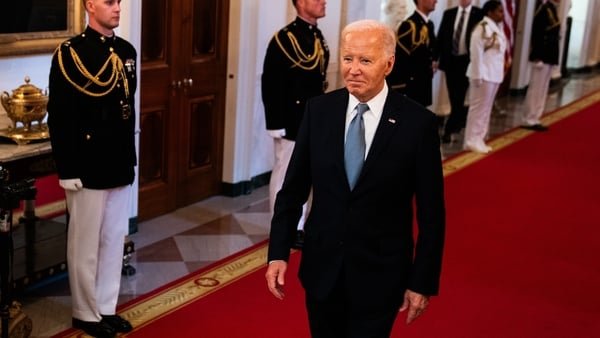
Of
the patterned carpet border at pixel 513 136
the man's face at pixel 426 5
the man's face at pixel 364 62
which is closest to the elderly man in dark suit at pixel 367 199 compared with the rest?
the man's face at pixel 364 62

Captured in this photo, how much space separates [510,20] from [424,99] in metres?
4.03

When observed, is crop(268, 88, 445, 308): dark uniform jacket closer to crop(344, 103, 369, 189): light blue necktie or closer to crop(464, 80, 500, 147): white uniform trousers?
crop(344, 103, 369, 189): light blue necktie

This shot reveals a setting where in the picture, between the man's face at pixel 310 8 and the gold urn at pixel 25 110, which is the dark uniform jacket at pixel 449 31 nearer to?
the man's face at pixel 310 8

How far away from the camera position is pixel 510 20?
11156 mm

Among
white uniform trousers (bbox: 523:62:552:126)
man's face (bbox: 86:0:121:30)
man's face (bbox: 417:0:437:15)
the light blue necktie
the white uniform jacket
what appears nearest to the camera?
the light blue necktie

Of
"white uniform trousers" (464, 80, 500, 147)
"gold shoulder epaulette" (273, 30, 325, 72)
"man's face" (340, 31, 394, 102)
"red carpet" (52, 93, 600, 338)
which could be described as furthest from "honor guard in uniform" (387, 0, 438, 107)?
"man's face" (340, 31, 394, 102)

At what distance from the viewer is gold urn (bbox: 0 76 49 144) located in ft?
14.5

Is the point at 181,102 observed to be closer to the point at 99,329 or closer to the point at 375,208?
the point at 99,329

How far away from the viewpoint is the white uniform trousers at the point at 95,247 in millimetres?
4184

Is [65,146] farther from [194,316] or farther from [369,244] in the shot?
[369,244]

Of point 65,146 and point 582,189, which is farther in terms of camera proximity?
point 582,189

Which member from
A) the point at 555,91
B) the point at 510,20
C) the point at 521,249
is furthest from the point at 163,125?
the point at 555,91

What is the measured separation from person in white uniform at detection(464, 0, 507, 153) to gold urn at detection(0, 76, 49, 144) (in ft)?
17.4

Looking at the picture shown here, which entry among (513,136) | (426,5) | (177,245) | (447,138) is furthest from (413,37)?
(513,136)
